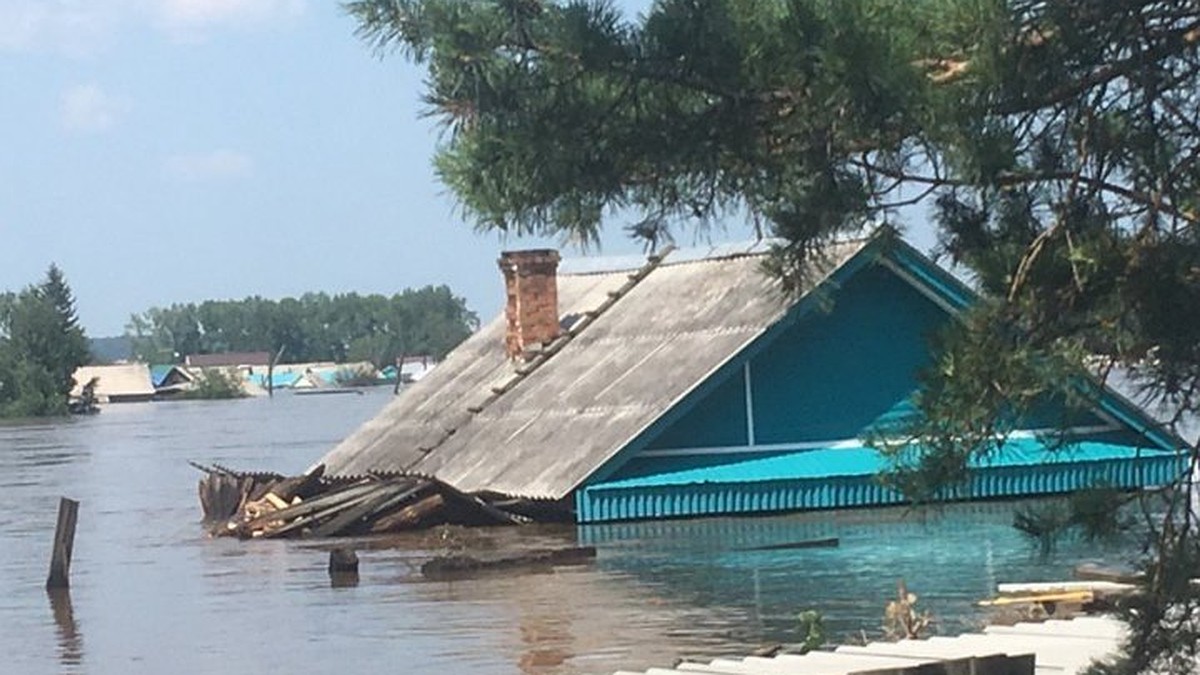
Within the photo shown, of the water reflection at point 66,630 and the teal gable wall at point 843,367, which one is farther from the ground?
the teal gable wall at point 843,367

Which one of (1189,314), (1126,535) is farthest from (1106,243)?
(1126,535)

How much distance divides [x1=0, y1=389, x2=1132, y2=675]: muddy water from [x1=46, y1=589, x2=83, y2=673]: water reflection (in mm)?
32

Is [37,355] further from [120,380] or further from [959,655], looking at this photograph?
[959,655]

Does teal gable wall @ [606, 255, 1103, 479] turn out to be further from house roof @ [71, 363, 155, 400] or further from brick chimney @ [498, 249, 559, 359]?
house roof @ [71, 363, 155, 400]

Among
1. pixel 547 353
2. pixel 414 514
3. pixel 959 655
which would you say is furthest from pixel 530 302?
pixel 959 655

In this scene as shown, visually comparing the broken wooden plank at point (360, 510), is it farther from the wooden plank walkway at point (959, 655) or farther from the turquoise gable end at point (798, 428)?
the wooden plank walkway at point (959, 655)

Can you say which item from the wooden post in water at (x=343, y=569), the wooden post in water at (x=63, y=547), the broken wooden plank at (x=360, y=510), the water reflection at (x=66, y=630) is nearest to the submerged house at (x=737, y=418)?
the broken wooden plank at (x=360, y=510)

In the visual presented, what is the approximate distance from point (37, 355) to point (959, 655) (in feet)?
420

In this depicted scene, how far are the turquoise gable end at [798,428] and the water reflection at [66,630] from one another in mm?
5462

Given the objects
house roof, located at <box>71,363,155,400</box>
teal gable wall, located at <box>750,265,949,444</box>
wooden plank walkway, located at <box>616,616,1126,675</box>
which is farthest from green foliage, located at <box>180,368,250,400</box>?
wooden plank walkway, located at <box>616,616,1126,675</box>

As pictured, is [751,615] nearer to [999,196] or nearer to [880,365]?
[880,365]

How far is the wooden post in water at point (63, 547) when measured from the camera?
84.8 ft

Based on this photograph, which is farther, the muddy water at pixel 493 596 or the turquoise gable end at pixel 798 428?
the turquoise gable end at pixel 798 428

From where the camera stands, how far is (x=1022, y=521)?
25.4 feet
